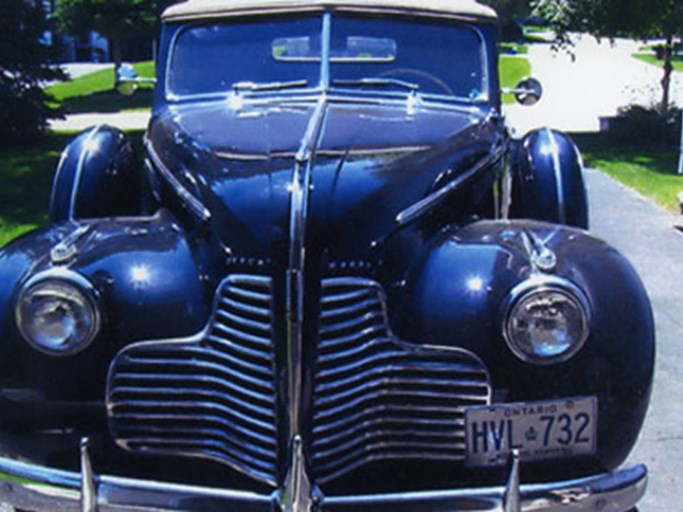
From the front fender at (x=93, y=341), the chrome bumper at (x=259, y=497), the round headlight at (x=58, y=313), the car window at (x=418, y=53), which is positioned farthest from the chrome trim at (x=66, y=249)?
the car window at (x=418, y=53)

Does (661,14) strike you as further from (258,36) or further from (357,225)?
(357,225)

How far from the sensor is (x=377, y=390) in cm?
295

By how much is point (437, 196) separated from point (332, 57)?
1212 mm

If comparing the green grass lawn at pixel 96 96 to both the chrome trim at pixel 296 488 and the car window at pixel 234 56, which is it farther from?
the chrome trim at pixel 296 488

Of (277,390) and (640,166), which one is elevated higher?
(277,390)

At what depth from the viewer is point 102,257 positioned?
3.20 m

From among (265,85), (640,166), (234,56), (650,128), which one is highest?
(234,56)

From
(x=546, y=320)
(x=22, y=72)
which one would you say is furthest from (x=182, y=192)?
(x=22, y=72)

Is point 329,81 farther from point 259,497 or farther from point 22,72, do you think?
point 22,72

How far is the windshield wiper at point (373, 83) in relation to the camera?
13.9 ft

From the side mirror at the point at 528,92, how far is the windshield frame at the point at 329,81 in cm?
72

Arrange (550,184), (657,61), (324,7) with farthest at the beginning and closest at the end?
(657,61), (550,184), (324,7)

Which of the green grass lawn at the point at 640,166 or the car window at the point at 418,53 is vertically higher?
the car window at the point at 418,53

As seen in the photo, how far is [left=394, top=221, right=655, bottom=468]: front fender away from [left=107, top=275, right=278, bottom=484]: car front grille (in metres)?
0.47
